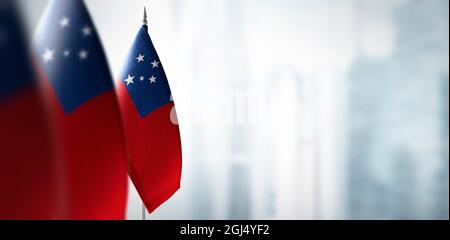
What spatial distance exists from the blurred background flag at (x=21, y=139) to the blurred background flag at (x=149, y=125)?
0.52 metres

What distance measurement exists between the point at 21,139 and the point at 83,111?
137 mm

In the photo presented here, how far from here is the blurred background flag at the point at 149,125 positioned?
1.10 meters

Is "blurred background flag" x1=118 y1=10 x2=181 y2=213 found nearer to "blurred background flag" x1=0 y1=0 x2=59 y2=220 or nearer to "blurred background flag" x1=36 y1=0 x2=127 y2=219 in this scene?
"blurred background flag" x1=36 y1=0 x2=127 y2=219

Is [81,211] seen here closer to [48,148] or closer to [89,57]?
[48,148]

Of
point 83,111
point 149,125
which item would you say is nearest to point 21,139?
point 83,111

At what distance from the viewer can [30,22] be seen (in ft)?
1.74

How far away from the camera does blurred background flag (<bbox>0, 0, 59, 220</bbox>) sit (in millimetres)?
524

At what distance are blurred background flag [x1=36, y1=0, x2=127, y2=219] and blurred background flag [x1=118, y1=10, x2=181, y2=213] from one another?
42 centimetres

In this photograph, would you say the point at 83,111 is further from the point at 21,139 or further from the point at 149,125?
the point at 149,125

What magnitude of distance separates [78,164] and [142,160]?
19.1 inches

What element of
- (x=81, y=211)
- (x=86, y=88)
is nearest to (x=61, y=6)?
(x=86, y=88)

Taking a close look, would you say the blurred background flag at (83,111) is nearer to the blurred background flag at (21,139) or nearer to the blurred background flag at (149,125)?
the blurred background flag at (21,139)

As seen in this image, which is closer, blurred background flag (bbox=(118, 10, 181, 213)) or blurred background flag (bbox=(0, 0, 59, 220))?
blurred background flag (bbox=(0, 0, 59, 220))

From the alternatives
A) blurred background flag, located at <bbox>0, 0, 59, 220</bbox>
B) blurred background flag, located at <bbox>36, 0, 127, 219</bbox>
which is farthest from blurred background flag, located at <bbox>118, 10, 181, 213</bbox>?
blurred background flag, located at <bbox>0, 0, 59, 220</bbox>
